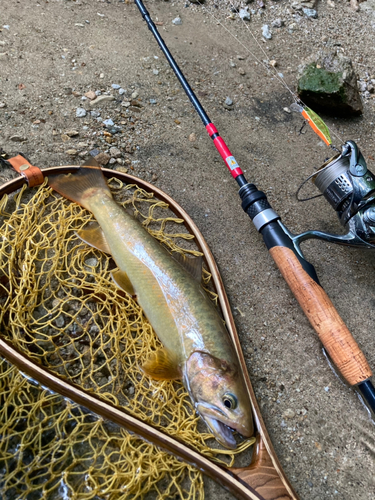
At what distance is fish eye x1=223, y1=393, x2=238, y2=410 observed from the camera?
181 centimetres

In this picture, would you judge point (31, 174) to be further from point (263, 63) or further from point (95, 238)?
point (263, 63)

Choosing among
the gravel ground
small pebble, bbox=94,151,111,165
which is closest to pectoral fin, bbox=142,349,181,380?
the gravel ground

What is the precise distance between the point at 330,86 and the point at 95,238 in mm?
2769

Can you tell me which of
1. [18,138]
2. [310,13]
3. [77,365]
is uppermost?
[310,13]

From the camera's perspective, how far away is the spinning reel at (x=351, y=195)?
233cm

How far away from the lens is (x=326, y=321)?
7.08 ft

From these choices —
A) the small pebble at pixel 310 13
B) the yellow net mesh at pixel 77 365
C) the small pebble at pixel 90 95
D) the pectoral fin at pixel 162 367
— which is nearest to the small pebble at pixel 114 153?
the yellow net mesh at pixel 77 365

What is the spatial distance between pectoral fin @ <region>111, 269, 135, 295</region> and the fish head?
0.54m

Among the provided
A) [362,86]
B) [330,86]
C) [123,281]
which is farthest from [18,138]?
[362,86]

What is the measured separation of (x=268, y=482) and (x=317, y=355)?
35.6 inches

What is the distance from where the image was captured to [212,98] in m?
3.69

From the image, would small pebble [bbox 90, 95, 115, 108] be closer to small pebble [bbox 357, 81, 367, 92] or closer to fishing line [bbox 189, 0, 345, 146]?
fishing line [bbox 189, 0, 345, 146]

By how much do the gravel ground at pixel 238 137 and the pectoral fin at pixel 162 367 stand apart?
21.6 inches

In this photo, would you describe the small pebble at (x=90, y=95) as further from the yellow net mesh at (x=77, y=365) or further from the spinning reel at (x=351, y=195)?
the spinning reel at (x=351, y=195)
